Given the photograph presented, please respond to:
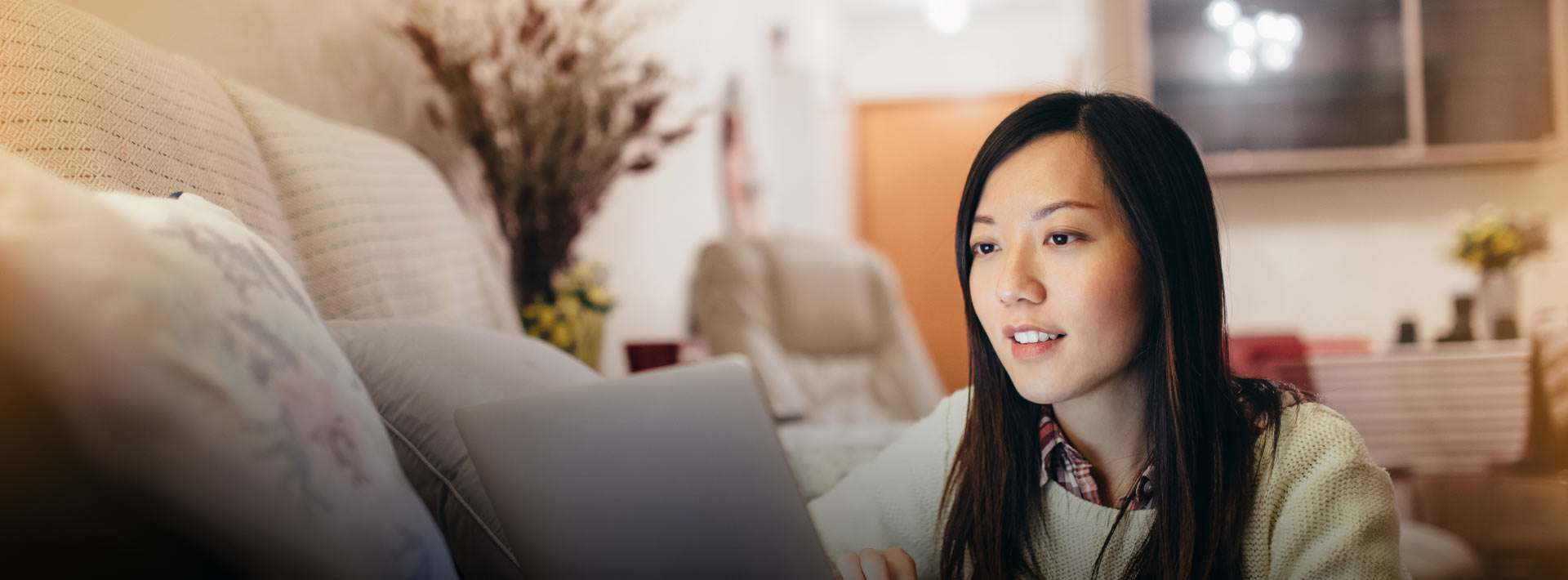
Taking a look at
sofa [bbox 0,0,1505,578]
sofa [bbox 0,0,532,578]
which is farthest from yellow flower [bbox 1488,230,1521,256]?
sofa [bbox 0,0,532,578]

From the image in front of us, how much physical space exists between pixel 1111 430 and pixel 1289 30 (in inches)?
111

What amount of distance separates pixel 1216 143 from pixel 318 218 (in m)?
2.87

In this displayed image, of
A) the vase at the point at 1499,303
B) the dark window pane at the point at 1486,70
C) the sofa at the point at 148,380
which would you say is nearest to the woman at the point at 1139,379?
the sofa at the point at 148,380

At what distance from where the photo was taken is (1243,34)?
305cm

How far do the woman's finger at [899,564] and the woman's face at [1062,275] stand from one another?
0.15 metres

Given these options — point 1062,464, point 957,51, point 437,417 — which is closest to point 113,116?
point 437,417

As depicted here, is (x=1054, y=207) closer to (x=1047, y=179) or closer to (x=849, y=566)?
(x=1047, y=179)

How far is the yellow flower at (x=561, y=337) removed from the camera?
158 cm

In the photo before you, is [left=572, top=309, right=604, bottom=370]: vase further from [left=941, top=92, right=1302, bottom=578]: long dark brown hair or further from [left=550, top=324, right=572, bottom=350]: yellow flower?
[left=941, top=92, right=1302, bottom=578]: long dark brown hair

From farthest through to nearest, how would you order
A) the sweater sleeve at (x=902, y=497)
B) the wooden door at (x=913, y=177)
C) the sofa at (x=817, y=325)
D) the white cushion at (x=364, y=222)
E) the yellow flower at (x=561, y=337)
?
the wooden door at (x=913, y=177)
the sofa at (x=817, y=325)
the yellow flower at (x=561, y=337)
the white cushion at (x=364, y=222)
the sweater sleeve at (x=902, y=497)

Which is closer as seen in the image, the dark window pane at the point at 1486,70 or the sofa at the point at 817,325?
the sofa at the point at 817,325

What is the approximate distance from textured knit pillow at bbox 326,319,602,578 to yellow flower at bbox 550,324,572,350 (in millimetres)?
831

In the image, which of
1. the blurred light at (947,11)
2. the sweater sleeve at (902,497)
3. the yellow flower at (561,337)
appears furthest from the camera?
the blurred light at (947,11)

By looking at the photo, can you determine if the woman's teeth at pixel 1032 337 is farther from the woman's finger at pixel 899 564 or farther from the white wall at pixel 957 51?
the white wall at pixel 957 51
